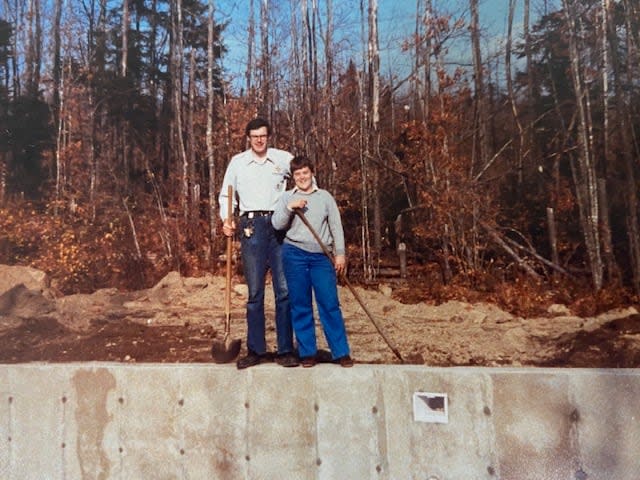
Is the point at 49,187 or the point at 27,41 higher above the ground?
the point at 27,41

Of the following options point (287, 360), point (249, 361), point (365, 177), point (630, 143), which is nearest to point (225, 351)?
point (249, 361)

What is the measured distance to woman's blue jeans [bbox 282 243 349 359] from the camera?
4277 mm

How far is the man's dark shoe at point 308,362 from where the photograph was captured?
4.13 meters

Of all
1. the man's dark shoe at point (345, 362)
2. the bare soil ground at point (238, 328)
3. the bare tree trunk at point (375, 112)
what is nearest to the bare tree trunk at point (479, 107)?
the bare tree trunk at point (375, 112)

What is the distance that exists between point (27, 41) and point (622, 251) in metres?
6.04

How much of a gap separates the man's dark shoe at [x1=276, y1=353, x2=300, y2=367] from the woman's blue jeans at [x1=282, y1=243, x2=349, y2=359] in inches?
2.6

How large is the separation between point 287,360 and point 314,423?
47 centimetres

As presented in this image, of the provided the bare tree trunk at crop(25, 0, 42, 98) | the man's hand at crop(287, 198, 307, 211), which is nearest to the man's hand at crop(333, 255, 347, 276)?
the man's hand at crop(287, 198, 307, 211)

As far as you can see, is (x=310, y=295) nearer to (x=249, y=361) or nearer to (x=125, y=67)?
(x=249, y=361)

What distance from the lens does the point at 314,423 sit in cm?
395

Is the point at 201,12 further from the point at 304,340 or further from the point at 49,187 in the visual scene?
the point at 304,340

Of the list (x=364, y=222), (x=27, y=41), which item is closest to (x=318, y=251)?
(x=364, y=222)

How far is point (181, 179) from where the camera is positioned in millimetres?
5695

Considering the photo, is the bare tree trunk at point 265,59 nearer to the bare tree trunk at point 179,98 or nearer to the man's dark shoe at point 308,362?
the bare tree trunk at point 179,98
